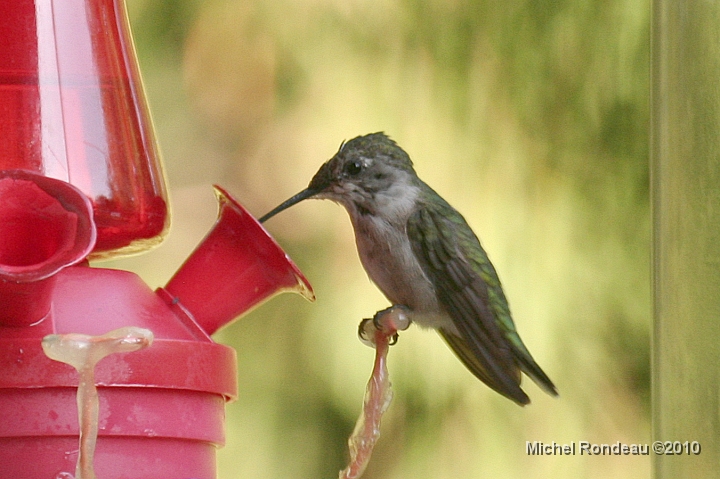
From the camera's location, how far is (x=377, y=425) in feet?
3.57

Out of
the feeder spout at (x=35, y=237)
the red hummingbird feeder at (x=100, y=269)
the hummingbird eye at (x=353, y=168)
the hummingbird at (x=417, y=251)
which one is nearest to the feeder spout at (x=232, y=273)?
the red hummingbird feeder at (x=100, y=269)

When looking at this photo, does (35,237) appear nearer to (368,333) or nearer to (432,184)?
→ (368,333)

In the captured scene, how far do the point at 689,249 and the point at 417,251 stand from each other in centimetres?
50

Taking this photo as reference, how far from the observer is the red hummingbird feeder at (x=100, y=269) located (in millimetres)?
876

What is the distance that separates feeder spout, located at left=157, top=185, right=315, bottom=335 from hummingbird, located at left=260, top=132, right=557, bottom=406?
450 mm

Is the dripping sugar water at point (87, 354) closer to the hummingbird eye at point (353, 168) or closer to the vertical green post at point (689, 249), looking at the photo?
the vertical green post at point (689, 249)

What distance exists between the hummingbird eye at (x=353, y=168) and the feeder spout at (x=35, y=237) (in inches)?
34.1

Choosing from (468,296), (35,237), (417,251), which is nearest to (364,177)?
(417,251)

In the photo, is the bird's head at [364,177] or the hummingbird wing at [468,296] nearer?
the hummingbird wing at [468,296]

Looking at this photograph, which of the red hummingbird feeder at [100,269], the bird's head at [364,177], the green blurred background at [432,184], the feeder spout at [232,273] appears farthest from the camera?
the green blurred background at [432,184]

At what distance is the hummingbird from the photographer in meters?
1.63

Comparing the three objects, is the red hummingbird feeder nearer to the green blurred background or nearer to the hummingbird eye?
the hummingbird eye

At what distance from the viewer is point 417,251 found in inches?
66.7

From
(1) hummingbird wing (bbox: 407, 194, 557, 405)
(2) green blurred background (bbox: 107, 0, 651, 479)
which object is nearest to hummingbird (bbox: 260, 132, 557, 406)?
(1) hummingbird wing (bbox: 407, 194, 557, 405)
